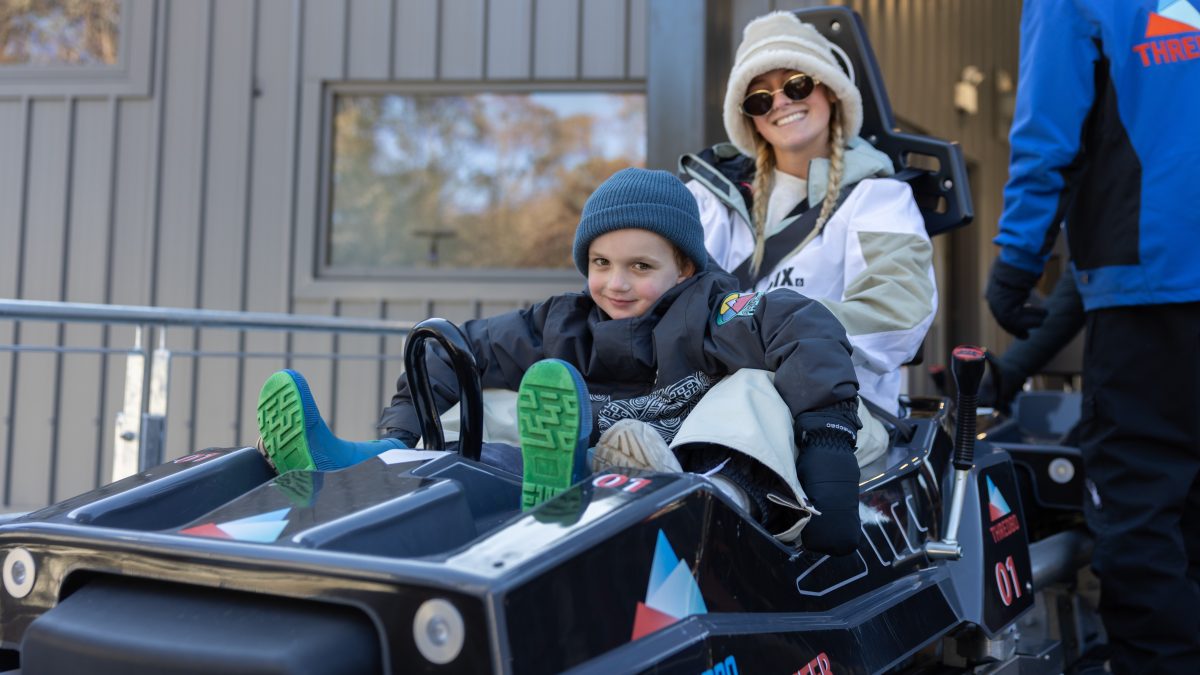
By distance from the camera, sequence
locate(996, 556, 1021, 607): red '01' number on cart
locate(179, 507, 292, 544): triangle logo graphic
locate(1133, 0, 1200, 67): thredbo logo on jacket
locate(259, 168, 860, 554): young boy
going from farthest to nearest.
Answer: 1. locate(1133, 0, 1200, 67): thredbo logo on jacket
2. locate(996, 556, 1021, 607): red '01' number on cart
3. locate(259, 168, 860, 554): young boy
4. locate(179, 507, 292, 544): triangle logo graphic

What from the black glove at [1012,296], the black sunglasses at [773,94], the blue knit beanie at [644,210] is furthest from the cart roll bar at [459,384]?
the black glove at [1012,296]

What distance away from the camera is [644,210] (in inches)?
84.4

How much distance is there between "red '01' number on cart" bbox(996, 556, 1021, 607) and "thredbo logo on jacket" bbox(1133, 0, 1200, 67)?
119 cm

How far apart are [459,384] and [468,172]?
16.1 feet

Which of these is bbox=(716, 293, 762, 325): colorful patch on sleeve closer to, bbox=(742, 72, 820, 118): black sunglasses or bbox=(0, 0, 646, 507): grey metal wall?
bbox=(742, 72, 820, 118): black sunglasses

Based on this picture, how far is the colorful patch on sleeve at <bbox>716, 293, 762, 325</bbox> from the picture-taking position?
6.44ft

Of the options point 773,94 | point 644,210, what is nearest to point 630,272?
point 644,210

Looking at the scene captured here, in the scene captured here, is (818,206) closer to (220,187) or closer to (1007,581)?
(1007,581)

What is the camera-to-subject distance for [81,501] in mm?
1627

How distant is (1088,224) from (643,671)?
1.92 metres

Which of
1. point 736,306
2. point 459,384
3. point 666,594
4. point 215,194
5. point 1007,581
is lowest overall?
point 1007,581

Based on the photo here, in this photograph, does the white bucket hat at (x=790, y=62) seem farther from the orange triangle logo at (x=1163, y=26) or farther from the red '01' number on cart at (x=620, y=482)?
the red '01' number on cart at (x=620, y=482)

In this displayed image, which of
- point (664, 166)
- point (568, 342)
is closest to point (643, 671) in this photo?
point (568, 342)

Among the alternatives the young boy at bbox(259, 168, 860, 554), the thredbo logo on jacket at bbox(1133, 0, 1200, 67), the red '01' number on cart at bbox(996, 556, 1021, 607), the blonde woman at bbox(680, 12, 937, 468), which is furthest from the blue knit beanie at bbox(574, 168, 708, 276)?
the thredbo logo on jacket at bbox(1133, 0, 1200, 67)
